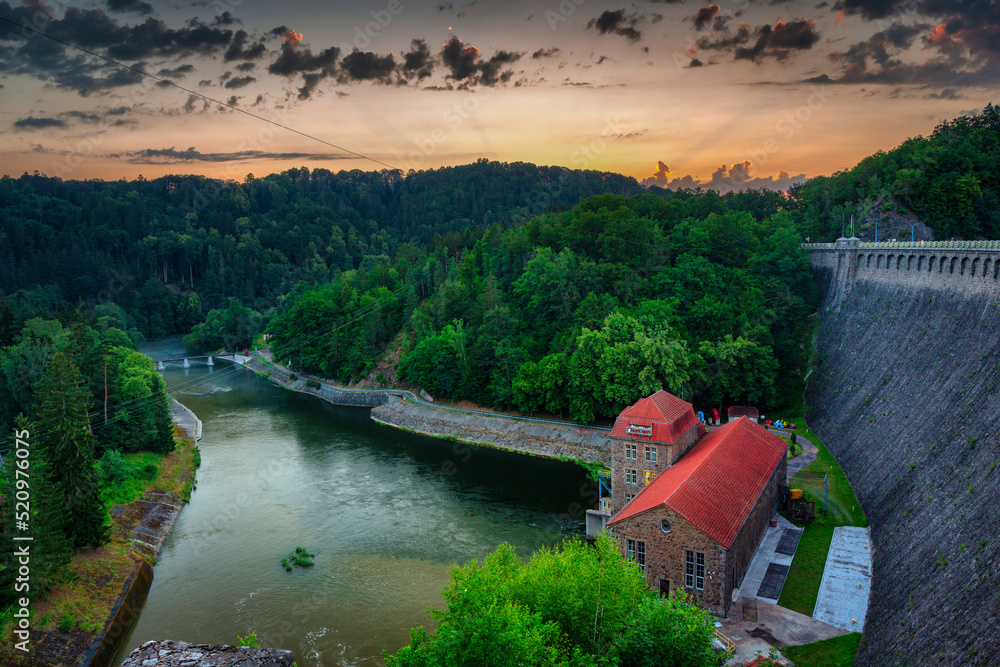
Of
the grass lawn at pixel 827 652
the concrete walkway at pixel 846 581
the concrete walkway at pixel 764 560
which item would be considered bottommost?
the concrete walkway at pixel 764 560

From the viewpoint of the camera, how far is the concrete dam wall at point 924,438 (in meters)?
17.4

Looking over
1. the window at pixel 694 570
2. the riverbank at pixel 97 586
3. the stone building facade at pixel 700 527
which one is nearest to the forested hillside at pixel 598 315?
the stone building facade at pixel 700 527

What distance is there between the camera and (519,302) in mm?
64938

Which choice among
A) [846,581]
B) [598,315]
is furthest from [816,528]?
[598,315]

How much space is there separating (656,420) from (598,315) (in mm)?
25308

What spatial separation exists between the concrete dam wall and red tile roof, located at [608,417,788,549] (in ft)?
16.0

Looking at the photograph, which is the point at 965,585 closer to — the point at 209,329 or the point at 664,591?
the point at 664,591

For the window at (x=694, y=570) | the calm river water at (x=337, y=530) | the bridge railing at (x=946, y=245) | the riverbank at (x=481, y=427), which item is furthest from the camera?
the riverbank at (x=481, y=427)

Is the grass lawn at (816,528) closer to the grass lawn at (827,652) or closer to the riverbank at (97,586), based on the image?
the grass lawn at (827,652)

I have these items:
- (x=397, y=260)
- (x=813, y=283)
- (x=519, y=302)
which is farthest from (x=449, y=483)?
(x=397, y=260)

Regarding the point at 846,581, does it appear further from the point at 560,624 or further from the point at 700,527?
the point at 560,624

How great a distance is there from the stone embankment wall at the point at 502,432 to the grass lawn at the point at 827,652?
2337 centimetres

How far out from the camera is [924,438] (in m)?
26.3

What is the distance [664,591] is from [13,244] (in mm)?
150283
